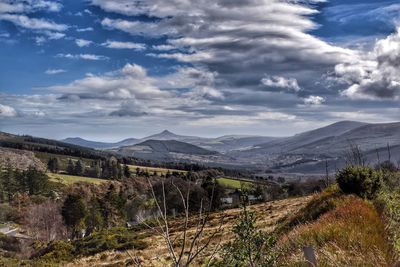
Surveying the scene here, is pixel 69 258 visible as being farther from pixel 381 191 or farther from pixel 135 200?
pixel 135 200

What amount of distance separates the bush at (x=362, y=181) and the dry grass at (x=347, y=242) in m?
5.48

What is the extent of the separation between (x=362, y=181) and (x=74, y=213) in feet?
285

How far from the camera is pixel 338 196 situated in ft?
72.4

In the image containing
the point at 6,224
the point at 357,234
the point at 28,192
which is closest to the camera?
the point at 357,234

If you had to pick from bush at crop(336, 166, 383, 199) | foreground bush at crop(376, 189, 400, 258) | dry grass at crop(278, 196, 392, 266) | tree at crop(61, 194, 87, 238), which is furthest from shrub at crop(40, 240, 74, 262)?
tree at crop(61, 194, 87, 238)

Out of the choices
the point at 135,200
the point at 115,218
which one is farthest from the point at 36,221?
the point at 135,200

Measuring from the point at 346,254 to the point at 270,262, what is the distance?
2.89m

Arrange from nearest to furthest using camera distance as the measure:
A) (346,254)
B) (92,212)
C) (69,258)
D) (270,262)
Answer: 1. (270,262)
2. (346,254)
3. (69,258)
4. (92,212)

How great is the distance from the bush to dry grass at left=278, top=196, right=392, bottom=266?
18.0 ft

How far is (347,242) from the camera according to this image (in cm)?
1118

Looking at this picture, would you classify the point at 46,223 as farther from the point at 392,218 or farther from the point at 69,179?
the point at 392,218

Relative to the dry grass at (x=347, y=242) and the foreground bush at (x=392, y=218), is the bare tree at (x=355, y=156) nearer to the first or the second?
the foreground bush at (x=392, y=218)

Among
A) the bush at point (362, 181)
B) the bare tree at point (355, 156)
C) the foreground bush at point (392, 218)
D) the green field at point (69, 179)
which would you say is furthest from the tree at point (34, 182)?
the foreground bush at point (392, 218)

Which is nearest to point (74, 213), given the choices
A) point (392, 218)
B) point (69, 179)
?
point (69, 179)
